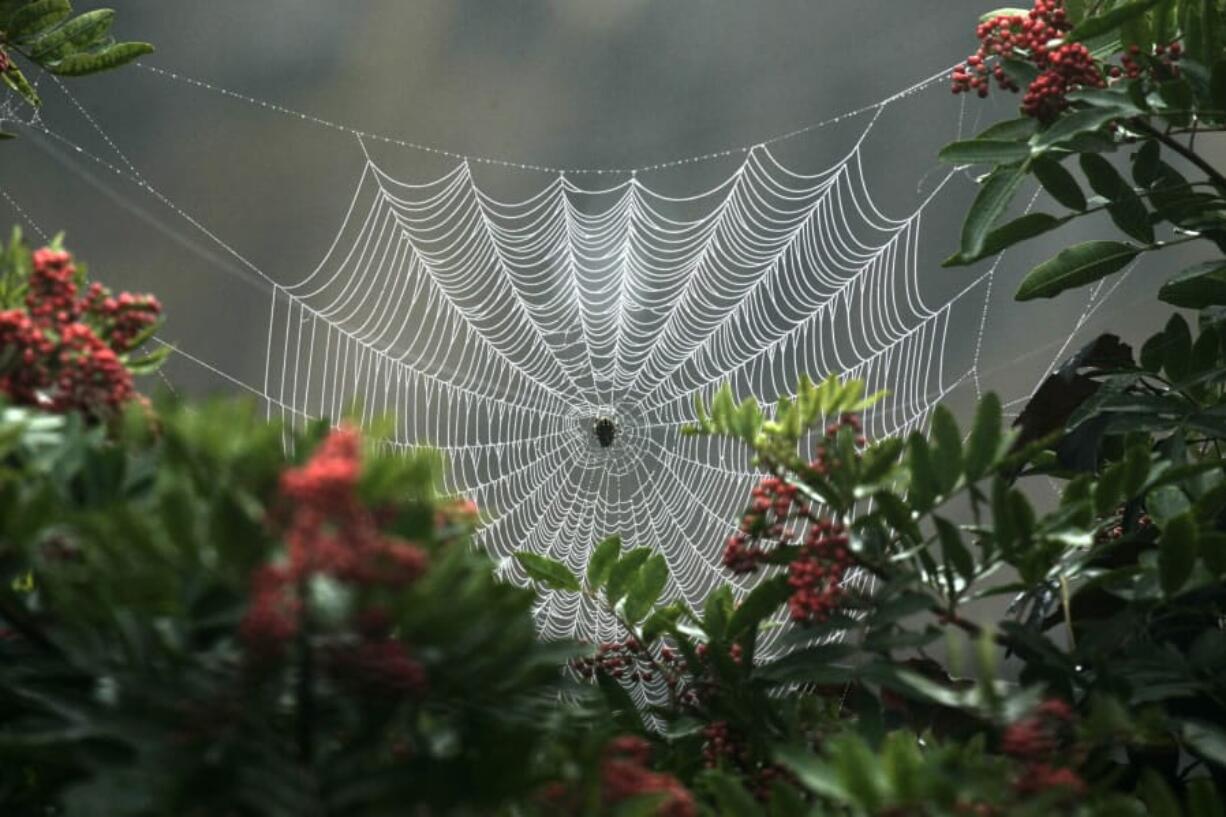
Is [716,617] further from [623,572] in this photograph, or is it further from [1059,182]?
[1059,182]

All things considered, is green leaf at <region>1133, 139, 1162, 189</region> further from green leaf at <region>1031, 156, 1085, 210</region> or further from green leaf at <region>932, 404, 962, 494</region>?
green leaf at <region>932, 404, 962, 494</region>

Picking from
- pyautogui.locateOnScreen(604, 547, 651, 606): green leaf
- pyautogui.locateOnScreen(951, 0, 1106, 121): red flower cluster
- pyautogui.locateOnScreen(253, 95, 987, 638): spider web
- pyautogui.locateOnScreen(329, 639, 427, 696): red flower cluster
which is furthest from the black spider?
pyautogui.locateOnScreen(329, 639, 427, 696): red flower cluster

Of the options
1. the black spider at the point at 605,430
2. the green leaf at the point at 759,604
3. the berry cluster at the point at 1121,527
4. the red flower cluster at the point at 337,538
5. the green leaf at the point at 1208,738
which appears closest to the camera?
the red flower cluster at the point at 337,538

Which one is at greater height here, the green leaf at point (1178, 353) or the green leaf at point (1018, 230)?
the green leaf at point (1018, 230)

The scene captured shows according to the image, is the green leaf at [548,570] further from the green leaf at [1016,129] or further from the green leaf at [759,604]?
the green leaf at [1016,129]

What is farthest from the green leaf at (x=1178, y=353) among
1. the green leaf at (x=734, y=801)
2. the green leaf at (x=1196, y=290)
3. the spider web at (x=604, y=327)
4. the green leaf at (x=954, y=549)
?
the spider web at (x=604, y=327)

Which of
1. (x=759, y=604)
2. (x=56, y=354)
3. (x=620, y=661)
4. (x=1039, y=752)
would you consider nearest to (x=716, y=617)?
(x=759, y=604)

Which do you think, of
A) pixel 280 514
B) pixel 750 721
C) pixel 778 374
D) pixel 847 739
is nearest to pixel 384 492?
pixel 280 514
